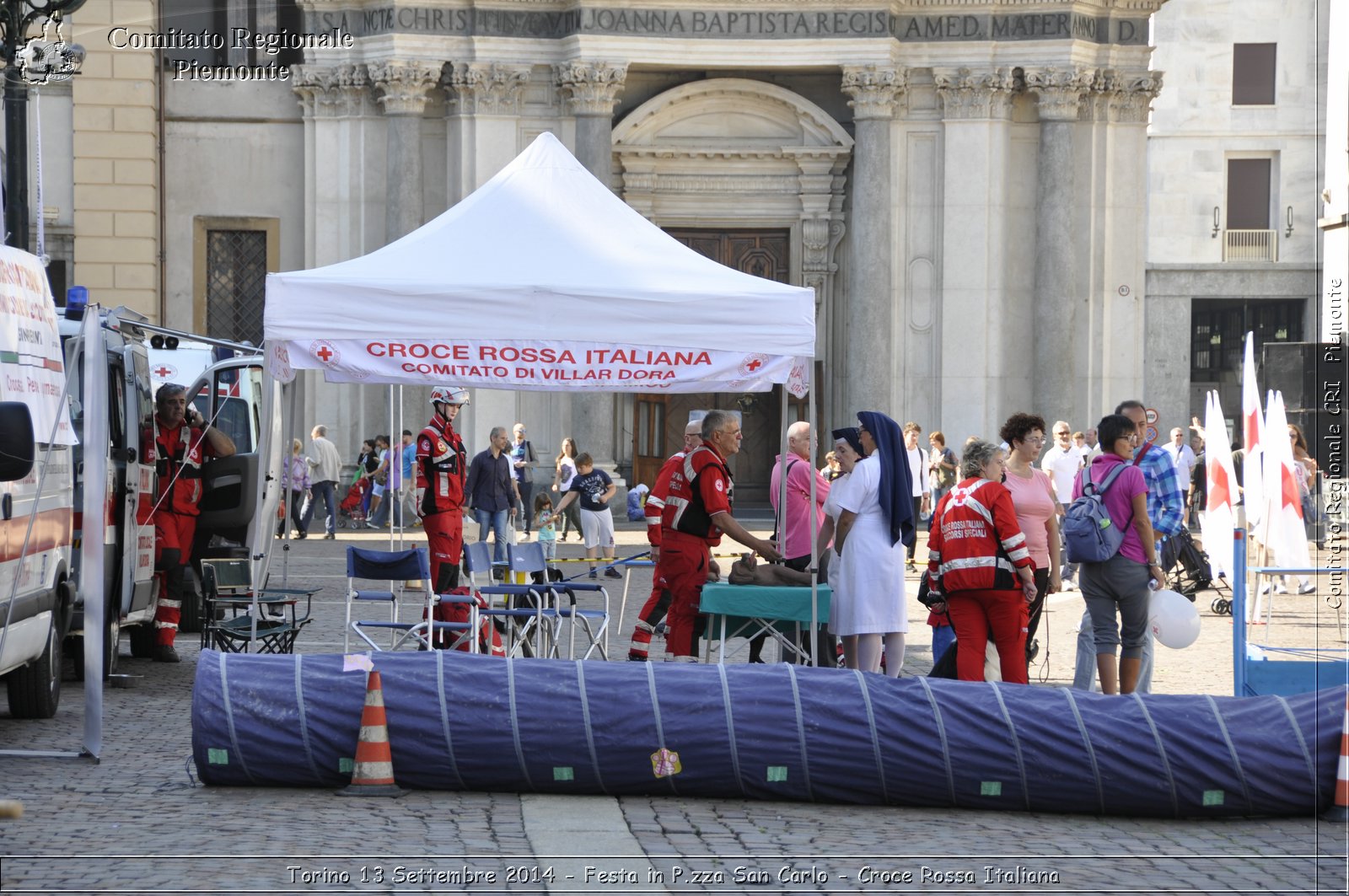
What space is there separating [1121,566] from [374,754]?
471cm

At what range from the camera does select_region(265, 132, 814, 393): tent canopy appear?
10.5 m

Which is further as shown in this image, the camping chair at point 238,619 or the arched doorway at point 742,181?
the arched doorway at point 742,181

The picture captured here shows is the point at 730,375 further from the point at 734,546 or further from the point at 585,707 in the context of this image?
the point at 734,546

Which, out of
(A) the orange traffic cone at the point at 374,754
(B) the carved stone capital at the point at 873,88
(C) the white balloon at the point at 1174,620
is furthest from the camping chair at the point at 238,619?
(B) the carved stone capital at the point at 873,88

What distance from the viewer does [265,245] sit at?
30.8 metres

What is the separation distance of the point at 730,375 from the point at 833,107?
20.9 m

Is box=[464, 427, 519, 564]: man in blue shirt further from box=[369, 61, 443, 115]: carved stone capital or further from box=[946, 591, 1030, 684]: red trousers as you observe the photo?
box=[369, 61, 443, 115]: carved stone capital

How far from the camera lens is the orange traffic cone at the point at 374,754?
8.41m

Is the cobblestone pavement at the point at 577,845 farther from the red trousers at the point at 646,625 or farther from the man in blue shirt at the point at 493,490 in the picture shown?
the man in blue shirt at the point at 493,490

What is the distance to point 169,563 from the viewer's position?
1355 cm

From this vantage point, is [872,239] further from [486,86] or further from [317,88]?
[317,88]

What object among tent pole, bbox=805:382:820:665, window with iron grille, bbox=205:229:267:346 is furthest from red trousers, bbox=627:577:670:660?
window with iron grille, bbox=205:229:267:346

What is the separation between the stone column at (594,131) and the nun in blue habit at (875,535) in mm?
18119

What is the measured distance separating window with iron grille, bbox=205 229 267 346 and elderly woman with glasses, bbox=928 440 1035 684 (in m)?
22.4
